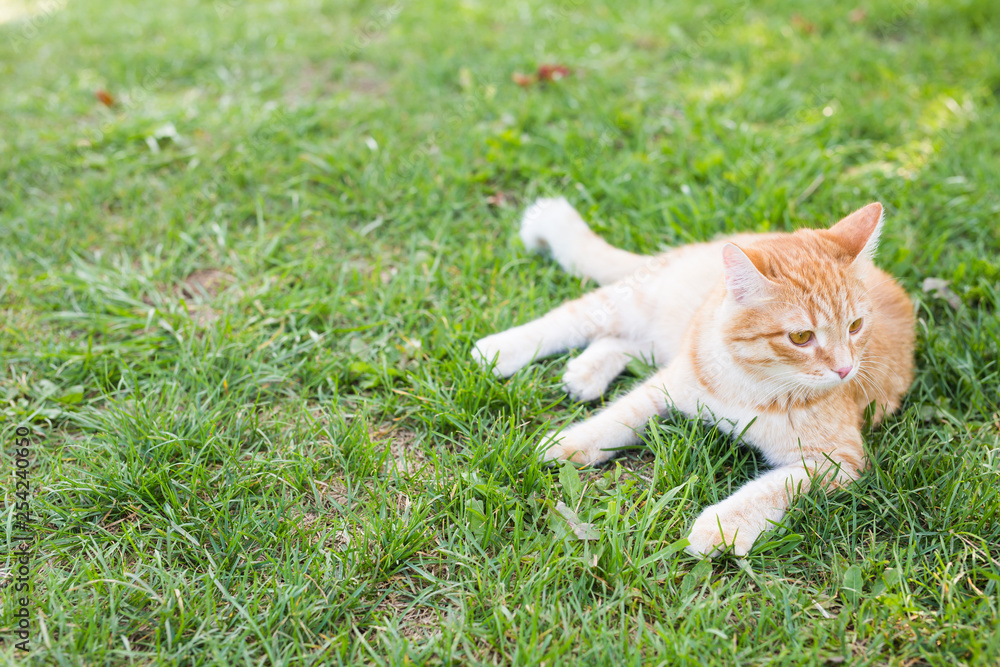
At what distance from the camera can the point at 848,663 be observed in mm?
1775

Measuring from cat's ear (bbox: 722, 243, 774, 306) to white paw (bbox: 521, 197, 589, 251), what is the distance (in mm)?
1141

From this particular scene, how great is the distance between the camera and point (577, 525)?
2125 millimetres

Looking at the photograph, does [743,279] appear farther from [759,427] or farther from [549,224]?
[549,224]

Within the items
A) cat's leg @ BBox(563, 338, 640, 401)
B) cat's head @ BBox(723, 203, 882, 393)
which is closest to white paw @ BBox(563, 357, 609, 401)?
cat's leg @ BBox(563, 338, 640, 401)

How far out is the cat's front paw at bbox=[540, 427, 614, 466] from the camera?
7.59 ft

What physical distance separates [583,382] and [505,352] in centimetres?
34

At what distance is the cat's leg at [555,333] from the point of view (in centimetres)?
267

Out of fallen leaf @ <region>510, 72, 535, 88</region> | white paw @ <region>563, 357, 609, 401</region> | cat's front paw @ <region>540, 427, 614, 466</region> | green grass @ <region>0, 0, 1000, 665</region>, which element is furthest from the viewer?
fallen leaf @ <region>510, 72, 535, 88</region>

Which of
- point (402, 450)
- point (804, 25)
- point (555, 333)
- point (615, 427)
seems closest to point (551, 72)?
point (804, 25)

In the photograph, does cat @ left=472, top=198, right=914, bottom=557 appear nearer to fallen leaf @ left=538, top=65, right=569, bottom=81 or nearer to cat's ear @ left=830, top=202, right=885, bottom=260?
cat's ear @ left=830, top=202, right=885, bottom=260

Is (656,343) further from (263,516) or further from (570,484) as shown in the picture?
(263,516)

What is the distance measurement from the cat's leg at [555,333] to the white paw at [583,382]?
0.17m

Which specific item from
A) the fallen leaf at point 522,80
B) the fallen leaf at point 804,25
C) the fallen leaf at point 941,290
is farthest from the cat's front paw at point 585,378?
the fallen leaf at point 804,25

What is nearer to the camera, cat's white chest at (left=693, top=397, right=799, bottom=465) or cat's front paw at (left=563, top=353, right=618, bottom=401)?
cat's white chest at (left=693, top=397, right=799, bottom=465)
